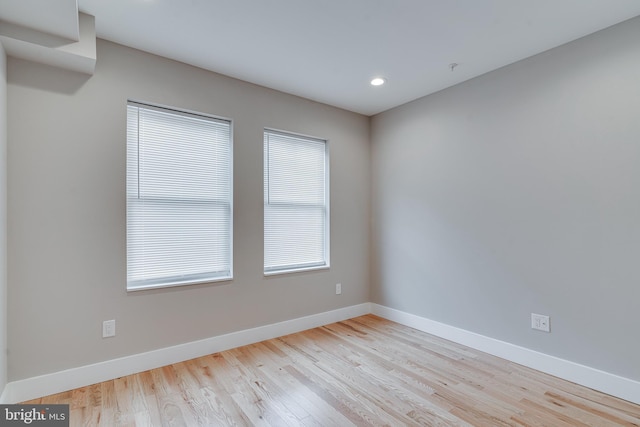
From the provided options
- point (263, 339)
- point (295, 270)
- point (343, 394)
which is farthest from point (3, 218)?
point (343, 394)

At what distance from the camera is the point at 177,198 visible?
2770mm

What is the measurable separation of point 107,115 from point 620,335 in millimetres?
4100

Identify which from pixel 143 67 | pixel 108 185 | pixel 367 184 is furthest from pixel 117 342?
pixel 367 184

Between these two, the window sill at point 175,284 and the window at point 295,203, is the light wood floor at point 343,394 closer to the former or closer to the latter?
the window sill at point 175,284

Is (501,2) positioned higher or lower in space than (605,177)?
higher

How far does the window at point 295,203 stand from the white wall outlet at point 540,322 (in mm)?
2088

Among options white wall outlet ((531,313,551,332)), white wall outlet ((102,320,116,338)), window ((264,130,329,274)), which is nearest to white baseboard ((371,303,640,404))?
white wall outlet ((531,313,551,332))

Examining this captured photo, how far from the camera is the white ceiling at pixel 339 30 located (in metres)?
2.00

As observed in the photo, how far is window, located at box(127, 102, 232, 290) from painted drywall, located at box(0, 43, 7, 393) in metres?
0.71

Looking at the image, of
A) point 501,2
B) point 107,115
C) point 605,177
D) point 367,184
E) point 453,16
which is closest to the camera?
point 501,2

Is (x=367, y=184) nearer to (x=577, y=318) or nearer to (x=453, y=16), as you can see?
(x=453, y=16)

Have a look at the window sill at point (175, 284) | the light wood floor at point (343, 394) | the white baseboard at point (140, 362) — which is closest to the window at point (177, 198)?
the window sill at point (175, 284)

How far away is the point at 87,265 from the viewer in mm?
2320

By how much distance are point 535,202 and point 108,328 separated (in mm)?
3575
